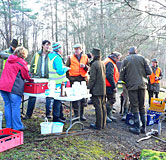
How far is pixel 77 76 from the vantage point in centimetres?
559

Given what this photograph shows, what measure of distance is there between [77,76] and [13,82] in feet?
6.64

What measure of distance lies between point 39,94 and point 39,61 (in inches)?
49.7

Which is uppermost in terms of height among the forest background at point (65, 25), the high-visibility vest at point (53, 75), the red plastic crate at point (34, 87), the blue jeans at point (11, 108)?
the forest background at point (65, 25)

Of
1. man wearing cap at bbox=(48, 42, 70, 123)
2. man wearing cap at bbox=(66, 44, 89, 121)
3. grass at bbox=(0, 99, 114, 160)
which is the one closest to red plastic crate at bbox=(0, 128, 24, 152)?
grass at bbox=(0, 99, 114, 160)

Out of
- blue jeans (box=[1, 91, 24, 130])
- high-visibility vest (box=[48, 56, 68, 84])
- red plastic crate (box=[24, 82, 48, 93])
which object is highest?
high-visibility vest (box=[48, 56, 68, 84])

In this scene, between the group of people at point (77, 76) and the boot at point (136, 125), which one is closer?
the group of people at point (77, 76)

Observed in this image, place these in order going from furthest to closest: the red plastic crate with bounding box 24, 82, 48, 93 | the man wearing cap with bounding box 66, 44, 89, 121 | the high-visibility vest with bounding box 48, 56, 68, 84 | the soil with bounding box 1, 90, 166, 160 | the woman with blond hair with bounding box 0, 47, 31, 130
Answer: the man wearing cap with bounding box 66, 44, 89, 121, the high-visibility vest with bounding box 48, 56, 68, 84, the red plastic crate with bounding box 24, 82, 48, 93, the woman with blond hair with bounding box 0, 47, 31, 130, the soil with bounding box 1, 90, 166, 160

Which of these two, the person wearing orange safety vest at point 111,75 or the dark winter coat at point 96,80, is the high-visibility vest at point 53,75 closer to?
the dark winter coat at point 96,80

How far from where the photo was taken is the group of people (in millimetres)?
4078

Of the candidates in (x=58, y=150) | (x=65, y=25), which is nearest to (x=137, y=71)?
(x=58, y=150)

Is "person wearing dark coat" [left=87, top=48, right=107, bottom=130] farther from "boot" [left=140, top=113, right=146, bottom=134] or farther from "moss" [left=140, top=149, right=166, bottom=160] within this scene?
"moss" [left=140, top=149, right=166, bottom=160]

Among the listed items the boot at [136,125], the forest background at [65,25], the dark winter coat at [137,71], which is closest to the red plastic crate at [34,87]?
the dark winter coat at [137,71]

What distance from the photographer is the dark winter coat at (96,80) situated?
475cm

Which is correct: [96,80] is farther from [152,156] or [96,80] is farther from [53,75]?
[152,156]
